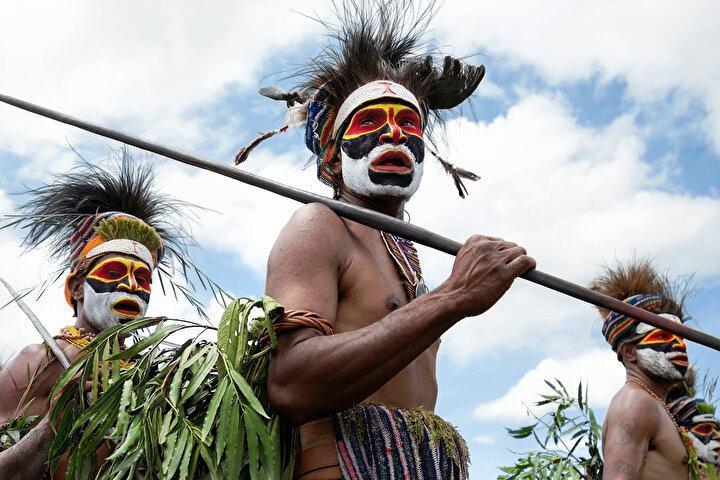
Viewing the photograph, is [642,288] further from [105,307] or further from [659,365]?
[105,307]

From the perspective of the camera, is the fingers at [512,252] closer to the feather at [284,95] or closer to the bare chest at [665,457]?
the feather at [284,95]

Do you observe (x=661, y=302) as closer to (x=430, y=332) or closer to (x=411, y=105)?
(x=411, y=105)

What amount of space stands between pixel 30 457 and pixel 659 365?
13.1 ft

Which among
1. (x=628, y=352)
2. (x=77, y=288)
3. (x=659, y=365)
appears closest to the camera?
(x=77, y=288)

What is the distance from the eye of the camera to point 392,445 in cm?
304

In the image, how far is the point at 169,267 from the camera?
20.7ft

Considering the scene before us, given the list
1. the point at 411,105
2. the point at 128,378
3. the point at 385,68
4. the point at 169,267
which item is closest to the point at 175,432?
the point at 128,378

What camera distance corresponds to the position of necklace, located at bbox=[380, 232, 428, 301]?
11.3ft

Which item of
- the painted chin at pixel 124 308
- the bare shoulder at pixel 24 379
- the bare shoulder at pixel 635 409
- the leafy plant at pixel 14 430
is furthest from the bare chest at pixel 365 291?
the bare shoulder at pixel 635 409

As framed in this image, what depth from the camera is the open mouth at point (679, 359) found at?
6.16m

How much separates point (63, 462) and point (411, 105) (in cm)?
223

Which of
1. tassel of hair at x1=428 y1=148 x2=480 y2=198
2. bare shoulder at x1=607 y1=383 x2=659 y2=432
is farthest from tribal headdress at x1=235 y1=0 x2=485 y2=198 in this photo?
bare shoulder at x1=607 y1=383 x2=659 y2=432

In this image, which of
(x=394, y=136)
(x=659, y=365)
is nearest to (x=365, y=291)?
(x=394, y=136)

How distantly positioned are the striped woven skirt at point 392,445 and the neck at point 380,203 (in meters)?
0.83
